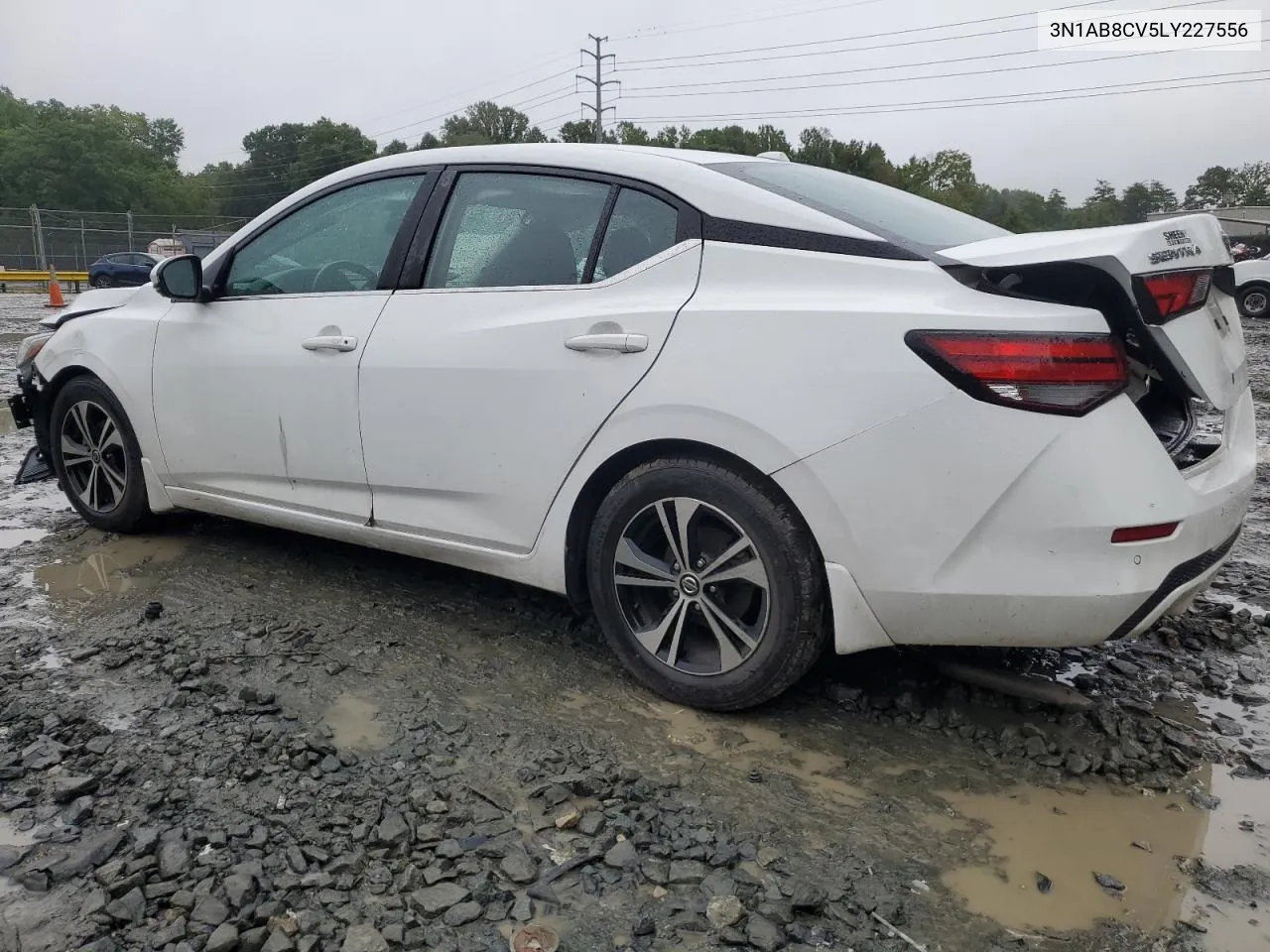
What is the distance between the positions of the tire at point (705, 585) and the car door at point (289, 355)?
3.64 feet

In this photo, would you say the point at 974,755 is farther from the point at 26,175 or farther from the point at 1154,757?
the point at 26,175

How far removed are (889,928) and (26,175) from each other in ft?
246

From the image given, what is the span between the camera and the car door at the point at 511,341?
296cm

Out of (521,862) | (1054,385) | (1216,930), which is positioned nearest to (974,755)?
(1216,930)

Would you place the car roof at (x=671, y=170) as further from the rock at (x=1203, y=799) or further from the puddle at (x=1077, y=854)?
the rock at (x=1203, y=799)

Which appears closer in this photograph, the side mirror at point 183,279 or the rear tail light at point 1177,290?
the rear tail light at point 1177,290

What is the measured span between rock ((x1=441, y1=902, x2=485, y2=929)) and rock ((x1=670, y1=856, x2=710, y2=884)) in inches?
12.6

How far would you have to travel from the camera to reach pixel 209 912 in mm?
2053

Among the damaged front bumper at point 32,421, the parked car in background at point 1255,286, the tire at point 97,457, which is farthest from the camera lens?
the parked car in background at point 1255,286

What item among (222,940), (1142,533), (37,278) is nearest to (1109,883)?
(1142,533)

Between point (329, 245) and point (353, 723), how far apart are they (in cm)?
188

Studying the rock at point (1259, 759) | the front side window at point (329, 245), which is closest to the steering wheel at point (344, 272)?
the front side window at point (329, 245)

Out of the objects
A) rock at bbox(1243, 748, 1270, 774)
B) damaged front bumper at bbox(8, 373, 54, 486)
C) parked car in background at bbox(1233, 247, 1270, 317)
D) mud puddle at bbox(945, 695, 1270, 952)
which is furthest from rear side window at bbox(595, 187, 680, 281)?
parked car in background at bbox(1233, 247, 1270, 317)

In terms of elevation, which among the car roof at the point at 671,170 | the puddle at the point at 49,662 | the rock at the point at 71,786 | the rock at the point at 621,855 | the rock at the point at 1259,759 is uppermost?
the car roof at the point at 671,170
